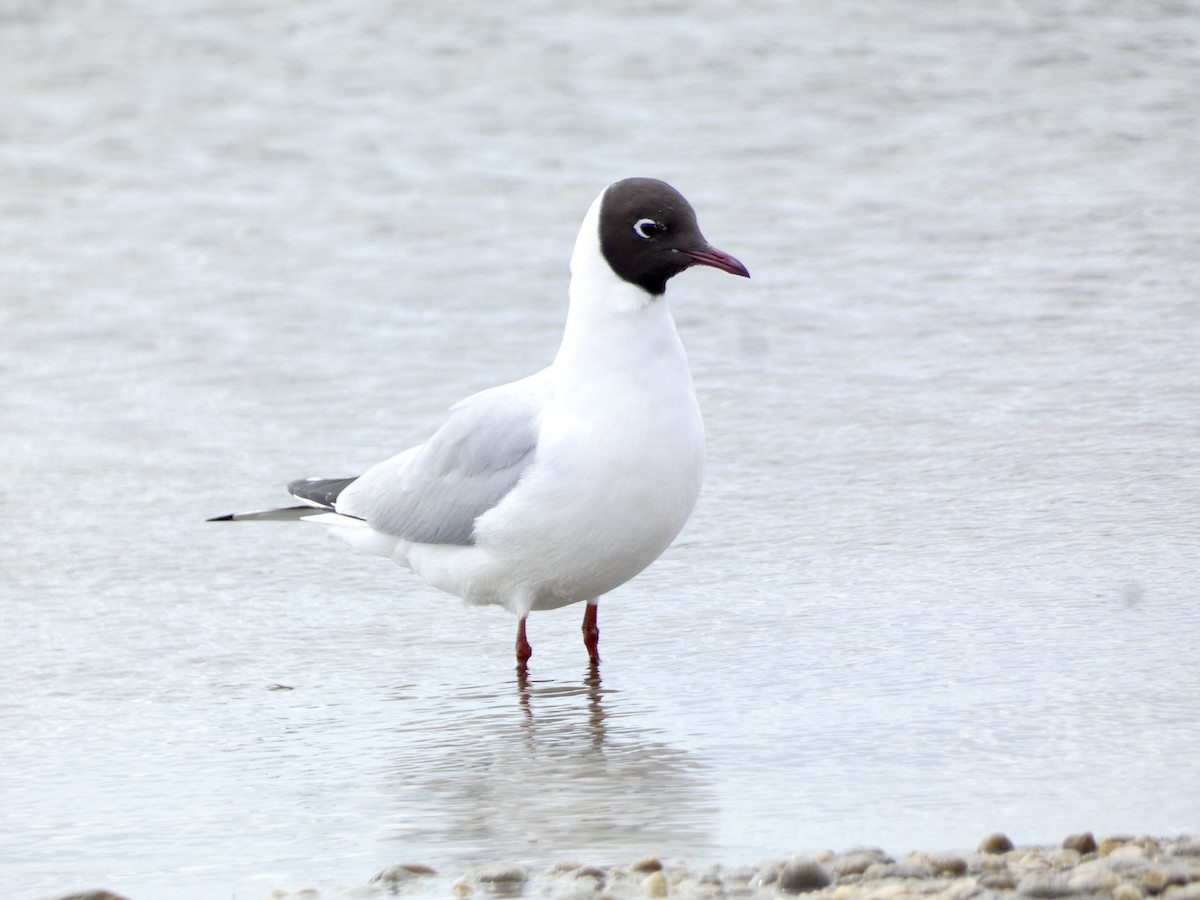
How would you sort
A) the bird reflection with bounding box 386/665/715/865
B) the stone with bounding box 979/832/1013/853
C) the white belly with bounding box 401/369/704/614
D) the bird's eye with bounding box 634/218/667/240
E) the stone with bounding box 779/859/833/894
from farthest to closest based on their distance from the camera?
the bird's eye with bounding box 634/218/667/240 → the white belly with bounding box 401/369/704/614 → the bird reflection with bounding box 386/665/715/865 → the stone with bounding box 979/832/1013/853 → the stone with bounding box 779/859/833/894

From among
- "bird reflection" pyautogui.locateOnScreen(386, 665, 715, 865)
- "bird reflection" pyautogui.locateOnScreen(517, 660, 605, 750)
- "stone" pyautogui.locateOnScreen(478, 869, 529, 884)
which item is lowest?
"bird reflection" pyautogui.locateOnScreen(517, 660, 605, 750)

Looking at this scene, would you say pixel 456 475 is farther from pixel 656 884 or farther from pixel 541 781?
→ pixel 656 884

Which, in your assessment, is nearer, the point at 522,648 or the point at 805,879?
the point at 805,879

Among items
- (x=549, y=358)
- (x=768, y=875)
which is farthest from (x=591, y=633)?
(x=549, y=358)

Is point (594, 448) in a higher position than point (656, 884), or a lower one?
higher

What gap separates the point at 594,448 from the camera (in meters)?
4.89

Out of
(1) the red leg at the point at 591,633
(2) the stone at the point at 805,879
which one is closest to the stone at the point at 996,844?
(2) the stone at the point at 805,879

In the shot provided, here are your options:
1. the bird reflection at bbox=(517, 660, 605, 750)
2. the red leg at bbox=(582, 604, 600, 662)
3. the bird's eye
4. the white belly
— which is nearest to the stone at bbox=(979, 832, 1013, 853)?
the bird reflection at bbox=(517, 660, 605, 750)

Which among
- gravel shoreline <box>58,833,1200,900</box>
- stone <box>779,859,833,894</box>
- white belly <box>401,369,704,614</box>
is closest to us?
gravel shoreline <box>58,833,1200,900</box>

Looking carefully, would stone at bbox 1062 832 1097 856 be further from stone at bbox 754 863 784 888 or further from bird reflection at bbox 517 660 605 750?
bird reflection at bbox 517 660 605 750

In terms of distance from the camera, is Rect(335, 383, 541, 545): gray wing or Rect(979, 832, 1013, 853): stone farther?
Rect(335, 383, 541, 545): gray wing

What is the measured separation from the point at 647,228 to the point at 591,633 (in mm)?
1077

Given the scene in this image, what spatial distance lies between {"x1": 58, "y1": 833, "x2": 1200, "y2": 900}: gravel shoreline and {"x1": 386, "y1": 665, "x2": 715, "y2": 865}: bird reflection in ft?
0.53

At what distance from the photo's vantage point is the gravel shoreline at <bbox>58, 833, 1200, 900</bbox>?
3.24 m
